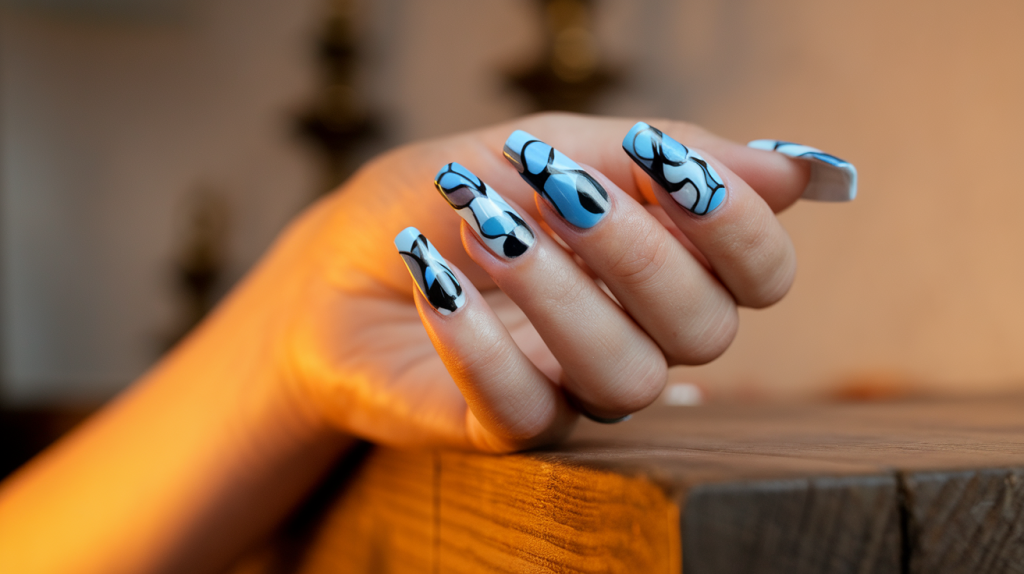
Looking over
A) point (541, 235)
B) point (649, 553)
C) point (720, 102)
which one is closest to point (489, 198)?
point (541, 235)

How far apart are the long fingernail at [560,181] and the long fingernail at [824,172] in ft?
0.28

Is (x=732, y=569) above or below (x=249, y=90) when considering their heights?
above

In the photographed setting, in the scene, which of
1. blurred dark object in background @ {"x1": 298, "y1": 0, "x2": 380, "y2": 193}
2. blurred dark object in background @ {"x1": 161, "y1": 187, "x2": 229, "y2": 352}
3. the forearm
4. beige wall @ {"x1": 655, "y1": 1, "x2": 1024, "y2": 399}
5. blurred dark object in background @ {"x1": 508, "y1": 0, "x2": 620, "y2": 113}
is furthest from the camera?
blurred dark object in background @ {"x1": 161, "y1": 187, "x2": 229, "y2": 352}

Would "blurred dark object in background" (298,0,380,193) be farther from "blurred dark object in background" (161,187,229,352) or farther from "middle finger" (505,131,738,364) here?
"middle finger" (505,131,738,364)

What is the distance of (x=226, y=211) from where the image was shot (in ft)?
9.36

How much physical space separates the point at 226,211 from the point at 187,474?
261 cm

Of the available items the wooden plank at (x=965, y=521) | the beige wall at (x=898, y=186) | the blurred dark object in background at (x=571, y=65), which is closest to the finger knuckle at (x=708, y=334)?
the wooden plank at (x=965, y=521)

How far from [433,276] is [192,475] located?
0.28 m

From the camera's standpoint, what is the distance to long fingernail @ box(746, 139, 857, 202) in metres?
0.29

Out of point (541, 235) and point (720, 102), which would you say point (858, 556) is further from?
point (720, 102)

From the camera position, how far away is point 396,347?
15.5 inches

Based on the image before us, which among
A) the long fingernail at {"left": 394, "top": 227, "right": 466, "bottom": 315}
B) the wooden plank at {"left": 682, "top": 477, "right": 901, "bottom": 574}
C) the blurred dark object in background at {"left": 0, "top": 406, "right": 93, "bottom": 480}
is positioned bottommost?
the blurred dark object in background at {"left": 0, "top": 406, "right": 93, "bottom": 480}

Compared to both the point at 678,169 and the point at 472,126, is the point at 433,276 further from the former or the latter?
the point at 472,126

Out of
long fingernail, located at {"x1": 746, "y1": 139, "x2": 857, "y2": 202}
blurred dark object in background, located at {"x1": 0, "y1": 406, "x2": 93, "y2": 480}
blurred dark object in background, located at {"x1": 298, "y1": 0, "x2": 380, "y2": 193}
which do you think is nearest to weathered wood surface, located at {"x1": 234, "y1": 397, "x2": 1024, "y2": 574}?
long fingernail, located at {"x1": 746, "y1": 139, "x2": 857, "y2": 202}
